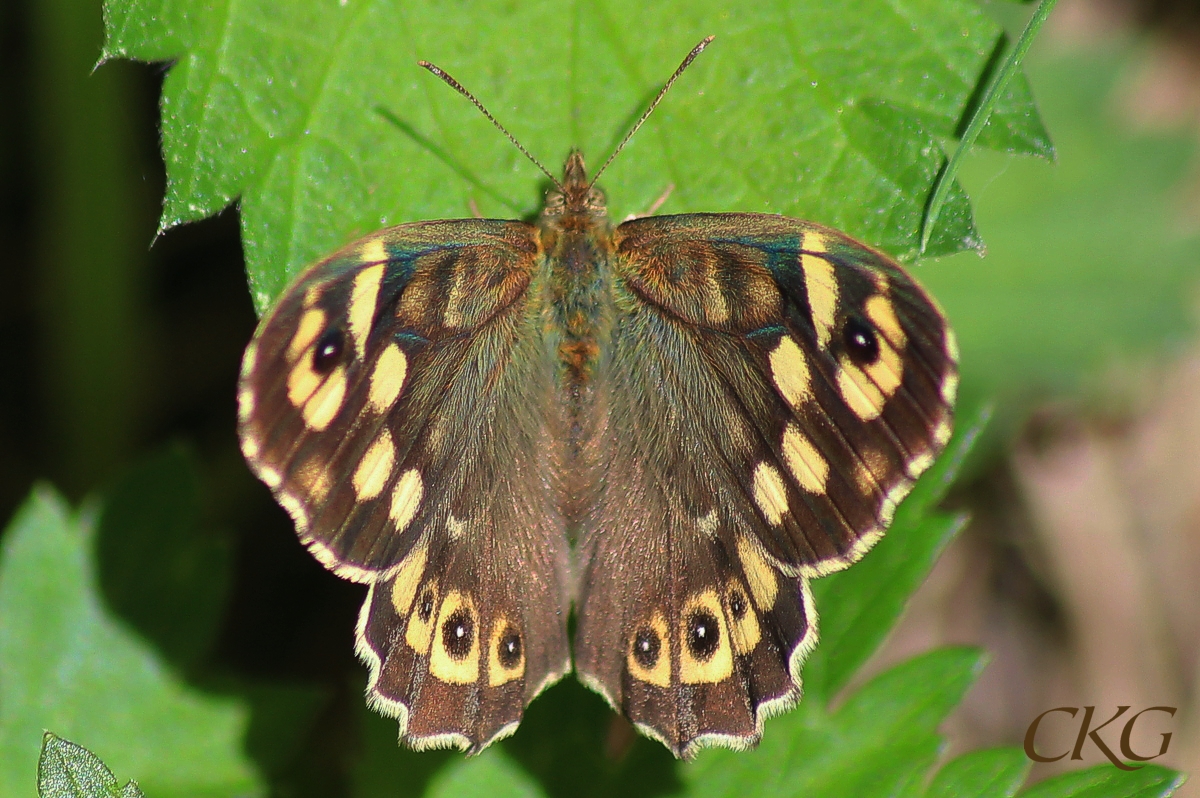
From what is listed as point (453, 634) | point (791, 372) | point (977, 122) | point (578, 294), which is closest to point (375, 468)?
point (453, 634)

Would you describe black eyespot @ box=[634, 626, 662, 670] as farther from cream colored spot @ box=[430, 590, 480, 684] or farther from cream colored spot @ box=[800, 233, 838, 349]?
cream colored spot @ box=[800, 233, 838, 349]

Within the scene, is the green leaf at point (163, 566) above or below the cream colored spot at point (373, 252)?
below

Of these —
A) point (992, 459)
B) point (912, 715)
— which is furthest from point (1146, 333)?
point (912, 715)

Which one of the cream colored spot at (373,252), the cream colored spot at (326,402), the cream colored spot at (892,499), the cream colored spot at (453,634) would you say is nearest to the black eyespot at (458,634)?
the cream colored spot at (453,634)

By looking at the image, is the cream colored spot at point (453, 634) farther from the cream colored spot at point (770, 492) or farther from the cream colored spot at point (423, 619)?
the cream colored spot at point (770, 492)

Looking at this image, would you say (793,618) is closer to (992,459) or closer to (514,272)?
(514,272)

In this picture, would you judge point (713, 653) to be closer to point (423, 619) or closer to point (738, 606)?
point (738, 606)

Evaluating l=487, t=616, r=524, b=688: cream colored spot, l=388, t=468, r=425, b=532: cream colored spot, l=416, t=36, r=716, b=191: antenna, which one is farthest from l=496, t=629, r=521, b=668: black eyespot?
l=416, t=36, r=716, b=191: antenna
